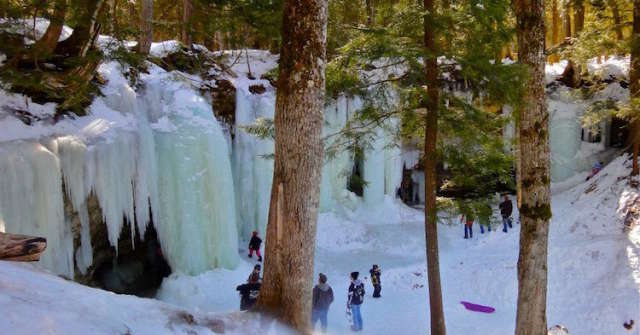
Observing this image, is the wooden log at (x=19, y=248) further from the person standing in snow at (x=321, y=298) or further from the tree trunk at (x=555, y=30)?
the tree trunk at (x=555, y=30)

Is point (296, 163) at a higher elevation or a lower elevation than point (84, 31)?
lower

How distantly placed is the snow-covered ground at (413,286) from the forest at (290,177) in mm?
39

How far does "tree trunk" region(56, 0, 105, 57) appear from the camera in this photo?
18.5 ft

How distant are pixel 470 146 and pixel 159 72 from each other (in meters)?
8.39

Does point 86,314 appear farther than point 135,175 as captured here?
No

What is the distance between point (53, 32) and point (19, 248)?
3.77 meters

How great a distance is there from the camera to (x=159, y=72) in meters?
11.9

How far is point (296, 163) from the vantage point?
408 centimetres

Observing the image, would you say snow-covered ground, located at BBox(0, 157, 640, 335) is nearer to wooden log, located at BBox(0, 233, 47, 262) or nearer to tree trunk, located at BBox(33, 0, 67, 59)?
wooden log, located at BBox(0, 233, 47, 262)

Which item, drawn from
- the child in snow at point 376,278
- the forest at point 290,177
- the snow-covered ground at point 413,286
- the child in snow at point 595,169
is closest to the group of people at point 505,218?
the forest at point 290,177

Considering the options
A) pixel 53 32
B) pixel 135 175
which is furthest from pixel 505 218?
pixel 53 32

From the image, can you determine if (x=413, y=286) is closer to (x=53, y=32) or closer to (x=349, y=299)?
(x=349, y=299)

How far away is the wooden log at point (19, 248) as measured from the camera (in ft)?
12.8

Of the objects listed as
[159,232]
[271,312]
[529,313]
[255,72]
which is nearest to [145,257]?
[159,232]
